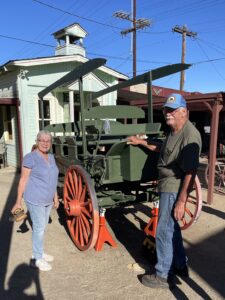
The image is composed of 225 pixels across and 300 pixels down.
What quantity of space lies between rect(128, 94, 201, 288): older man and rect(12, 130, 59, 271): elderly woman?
124 cm

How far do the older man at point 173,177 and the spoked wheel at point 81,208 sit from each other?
86cm

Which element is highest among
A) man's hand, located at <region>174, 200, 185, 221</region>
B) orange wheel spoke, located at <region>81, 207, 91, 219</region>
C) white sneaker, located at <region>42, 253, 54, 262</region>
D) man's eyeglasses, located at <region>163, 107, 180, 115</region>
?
man's eyeglasses, located at <region>163, 107, 180, 115</region>

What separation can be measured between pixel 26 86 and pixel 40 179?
707 centimetres

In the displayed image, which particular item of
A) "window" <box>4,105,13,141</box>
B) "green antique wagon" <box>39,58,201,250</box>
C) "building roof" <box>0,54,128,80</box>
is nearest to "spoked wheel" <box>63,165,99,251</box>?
"green antique wagon" <box>39,58,201,250</box>

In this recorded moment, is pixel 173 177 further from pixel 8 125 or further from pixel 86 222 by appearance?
pixel 8 125

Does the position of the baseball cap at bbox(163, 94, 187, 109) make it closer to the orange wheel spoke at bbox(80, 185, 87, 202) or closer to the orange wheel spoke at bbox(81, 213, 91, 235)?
the orange wheel spoke at bbox(80, 185, 87, 202)

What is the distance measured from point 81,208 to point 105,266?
80cm

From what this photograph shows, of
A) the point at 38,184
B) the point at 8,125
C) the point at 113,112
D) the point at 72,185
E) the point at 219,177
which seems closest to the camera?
the point at 38,184

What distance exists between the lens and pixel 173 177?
2955 mm

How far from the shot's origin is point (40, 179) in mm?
3352

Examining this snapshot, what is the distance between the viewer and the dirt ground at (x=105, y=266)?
307 cm

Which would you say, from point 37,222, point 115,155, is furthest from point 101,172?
point 37,222

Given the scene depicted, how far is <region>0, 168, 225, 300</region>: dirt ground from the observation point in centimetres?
307

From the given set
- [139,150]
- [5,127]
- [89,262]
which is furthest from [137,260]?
[5,127]
